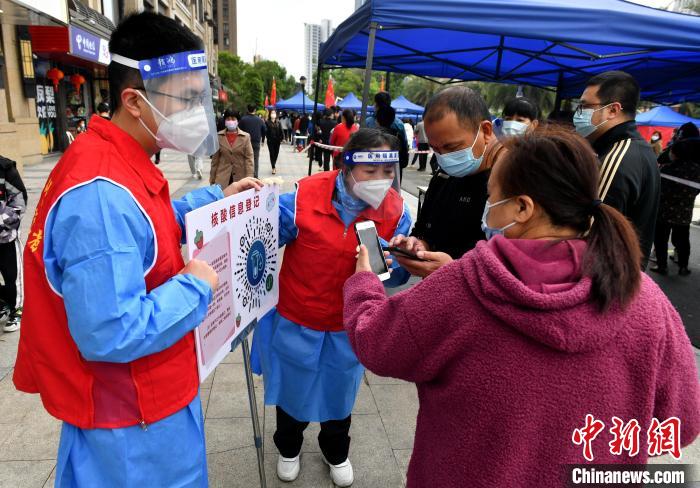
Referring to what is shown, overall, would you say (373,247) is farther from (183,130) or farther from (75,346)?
(75,346)

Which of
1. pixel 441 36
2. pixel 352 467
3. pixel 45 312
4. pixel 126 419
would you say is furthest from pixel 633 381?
pixel 441 36

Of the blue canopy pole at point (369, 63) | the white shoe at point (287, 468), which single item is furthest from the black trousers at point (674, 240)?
the white shoe at point (287, 468)

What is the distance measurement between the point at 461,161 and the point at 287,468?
1775 mm

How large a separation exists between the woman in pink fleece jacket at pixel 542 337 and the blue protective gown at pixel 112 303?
55 cm

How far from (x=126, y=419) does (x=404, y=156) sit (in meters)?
6.99

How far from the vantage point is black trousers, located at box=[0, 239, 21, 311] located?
3783 millimetres

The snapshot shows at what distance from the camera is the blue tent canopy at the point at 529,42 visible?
11.0 ft

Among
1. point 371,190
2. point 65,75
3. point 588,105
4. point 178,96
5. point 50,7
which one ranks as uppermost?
point 50,7

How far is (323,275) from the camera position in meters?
2.09

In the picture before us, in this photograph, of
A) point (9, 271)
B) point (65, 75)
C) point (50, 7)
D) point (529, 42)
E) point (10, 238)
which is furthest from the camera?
point (65, 75)

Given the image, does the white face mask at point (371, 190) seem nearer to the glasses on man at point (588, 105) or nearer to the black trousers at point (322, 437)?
the black trousers at point (322, 437)

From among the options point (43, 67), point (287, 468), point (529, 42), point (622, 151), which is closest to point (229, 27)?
point (43, 67)

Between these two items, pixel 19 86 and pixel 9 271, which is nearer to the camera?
pixel 9 271

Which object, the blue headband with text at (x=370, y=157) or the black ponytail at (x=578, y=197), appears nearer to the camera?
the black ponytail at (x=578, y=197)
